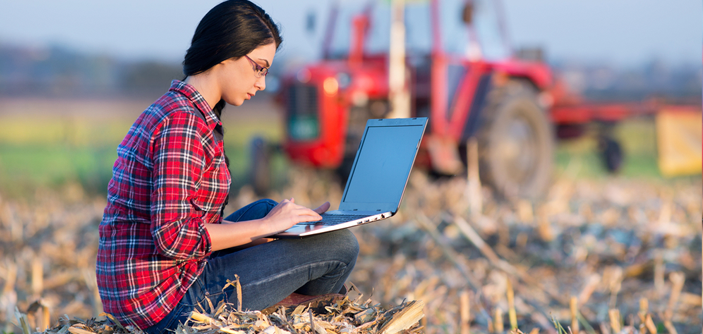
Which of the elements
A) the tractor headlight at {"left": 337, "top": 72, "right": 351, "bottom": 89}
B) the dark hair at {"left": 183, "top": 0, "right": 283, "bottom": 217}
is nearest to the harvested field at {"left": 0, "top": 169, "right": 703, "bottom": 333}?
the dark hair at {"left": 183, "top": 0, "right": 283, "bottom": 217}

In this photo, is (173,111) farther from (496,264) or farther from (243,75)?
(496,264)

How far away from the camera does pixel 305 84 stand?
6.50 m

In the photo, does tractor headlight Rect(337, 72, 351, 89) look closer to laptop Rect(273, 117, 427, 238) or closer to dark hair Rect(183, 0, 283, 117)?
laptop Rect(273, 117, 427, 238)

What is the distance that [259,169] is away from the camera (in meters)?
6.96

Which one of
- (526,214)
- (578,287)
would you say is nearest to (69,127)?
(526,214)

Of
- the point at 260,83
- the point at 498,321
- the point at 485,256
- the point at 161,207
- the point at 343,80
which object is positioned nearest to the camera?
the point at 161,207

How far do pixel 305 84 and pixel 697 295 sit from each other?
13.6 feet

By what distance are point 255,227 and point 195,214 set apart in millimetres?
181

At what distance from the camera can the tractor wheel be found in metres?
6.95

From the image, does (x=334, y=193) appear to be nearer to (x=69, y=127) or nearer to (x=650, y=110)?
(x=69, y=127)

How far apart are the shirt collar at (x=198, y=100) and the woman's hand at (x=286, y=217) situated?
0.32m

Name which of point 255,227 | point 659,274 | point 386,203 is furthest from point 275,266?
point 659,274

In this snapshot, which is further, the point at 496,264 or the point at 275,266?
the point at 496,264

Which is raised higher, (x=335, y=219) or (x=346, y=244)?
(x=335, y=219)
